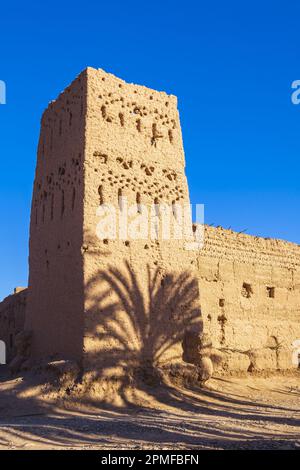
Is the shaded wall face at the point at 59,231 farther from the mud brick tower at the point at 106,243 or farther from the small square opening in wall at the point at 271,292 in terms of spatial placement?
the small square opening in wall at the point at 271,292

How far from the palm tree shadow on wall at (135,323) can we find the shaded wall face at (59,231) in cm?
36

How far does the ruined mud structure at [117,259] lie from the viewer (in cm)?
1095

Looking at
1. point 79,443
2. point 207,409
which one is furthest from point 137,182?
point 79,443

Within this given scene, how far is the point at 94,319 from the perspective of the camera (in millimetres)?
10609

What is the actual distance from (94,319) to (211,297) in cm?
456

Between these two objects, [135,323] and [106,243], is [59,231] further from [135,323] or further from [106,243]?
[135,323]

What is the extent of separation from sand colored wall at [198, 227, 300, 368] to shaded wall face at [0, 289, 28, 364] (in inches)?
245

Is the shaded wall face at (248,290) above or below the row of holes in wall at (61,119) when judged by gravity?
below

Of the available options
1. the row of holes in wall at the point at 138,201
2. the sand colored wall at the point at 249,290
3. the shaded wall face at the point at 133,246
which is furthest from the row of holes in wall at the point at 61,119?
the sand colored wall at the point at 249,290

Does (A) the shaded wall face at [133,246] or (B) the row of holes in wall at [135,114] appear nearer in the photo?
(A) the shaded wall face at [133,246]

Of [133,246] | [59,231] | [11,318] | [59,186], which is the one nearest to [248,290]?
[133,246]

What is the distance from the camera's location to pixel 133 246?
11703 millimetres

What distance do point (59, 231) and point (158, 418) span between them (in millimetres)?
5085
